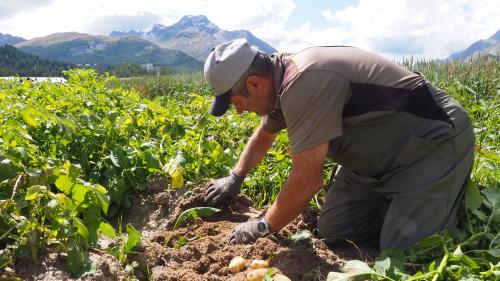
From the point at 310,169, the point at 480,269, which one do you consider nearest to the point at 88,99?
the point at 310,169

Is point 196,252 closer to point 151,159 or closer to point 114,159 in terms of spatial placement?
point 151,159

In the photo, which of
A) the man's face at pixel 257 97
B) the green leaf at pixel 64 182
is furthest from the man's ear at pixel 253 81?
the green leaf at pixel 64 182

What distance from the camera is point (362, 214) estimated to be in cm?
289

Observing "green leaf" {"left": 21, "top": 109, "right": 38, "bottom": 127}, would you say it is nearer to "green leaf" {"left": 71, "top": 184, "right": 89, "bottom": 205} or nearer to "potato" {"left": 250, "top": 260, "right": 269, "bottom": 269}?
"green leaf" {"left": 71, "top": 184, "right": 89, "bottom": 205}

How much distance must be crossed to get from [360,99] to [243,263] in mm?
1007

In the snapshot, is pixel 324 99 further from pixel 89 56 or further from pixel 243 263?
pixel 89 56

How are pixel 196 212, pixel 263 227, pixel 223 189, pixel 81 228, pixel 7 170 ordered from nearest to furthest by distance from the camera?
pixel 81 228 → pixel 7 170 → pixel 263 227 → pixel 196 212 → pixel 223 189

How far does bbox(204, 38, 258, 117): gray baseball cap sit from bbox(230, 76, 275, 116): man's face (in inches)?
2.3

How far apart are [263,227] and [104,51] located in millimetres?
172748

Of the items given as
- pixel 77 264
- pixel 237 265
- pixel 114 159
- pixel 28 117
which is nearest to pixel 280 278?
pixel 237 265

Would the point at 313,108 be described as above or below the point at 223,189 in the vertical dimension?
above

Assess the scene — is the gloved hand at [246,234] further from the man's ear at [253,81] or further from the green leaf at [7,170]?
the green leaf at [7,170]

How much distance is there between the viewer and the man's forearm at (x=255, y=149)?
2922 millimetres

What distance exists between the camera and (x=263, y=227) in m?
2.39
